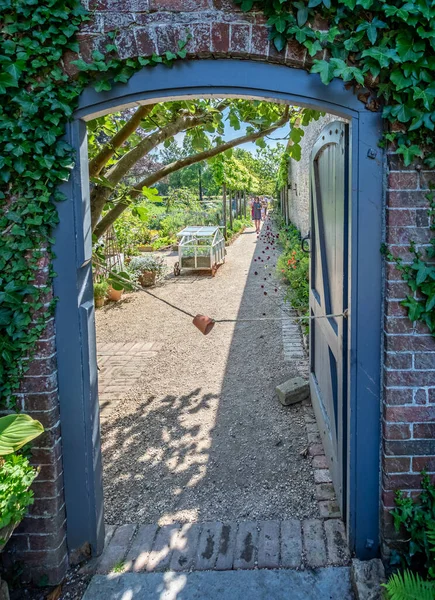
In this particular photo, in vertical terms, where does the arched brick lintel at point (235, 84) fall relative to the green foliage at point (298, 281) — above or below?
above

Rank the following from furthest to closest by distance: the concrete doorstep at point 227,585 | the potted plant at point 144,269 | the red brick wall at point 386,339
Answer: the potted plant at point 144,269 → the concrete doorstep at point 227,585 → the red brick wall at point 386,339

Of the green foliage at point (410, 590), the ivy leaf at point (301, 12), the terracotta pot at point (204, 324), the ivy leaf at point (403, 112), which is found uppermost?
the ivy leaf at point (301, 12)

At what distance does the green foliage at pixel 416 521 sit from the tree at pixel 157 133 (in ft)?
8.78

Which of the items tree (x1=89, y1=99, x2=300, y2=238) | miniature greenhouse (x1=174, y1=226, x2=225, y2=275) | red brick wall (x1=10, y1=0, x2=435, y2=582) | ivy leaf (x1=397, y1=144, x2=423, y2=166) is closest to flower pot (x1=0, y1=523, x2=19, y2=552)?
red brick wall (x1=10, y1=0, x2=435, y2=582)

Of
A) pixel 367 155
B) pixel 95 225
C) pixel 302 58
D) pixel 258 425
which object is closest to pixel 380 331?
pixel 367 155

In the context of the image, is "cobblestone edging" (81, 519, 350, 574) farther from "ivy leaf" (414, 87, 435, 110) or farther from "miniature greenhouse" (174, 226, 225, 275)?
"miniature greenhouse" (174, 226, 225, 275)

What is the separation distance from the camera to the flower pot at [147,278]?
397 inches

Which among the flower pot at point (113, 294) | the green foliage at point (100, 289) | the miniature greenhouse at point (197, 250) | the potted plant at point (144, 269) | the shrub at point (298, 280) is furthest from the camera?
the miniature greenhouse at point (197, 250)

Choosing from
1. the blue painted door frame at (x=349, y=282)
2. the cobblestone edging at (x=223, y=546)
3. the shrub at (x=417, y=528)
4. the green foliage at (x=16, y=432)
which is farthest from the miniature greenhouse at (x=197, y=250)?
the green foliage at (x=16, y=432)

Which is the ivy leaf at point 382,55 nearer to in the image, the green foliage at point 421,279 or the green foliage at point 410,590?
the green foliage at point 421,279

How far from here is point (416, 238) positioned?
2.08m

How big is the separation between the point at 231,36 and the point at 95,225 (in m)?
2.17

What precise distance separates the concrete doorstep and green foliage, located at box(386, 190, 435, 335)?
125 cm

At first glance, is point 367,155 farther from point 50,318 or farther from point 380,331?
point 50,318
